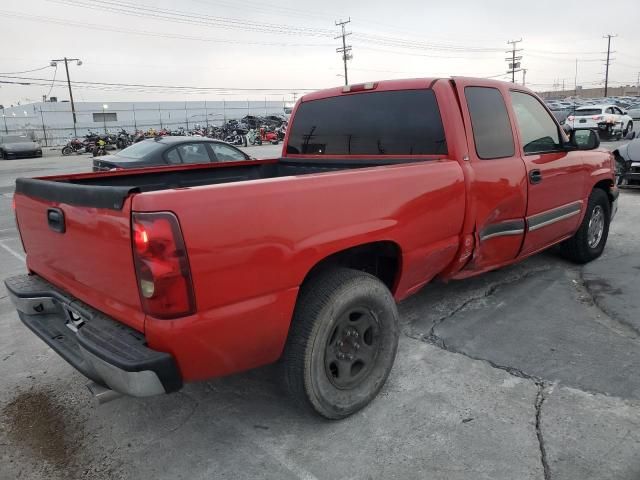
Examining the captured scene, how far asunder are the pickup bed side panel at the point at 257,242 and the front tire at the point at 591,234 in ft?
10.5

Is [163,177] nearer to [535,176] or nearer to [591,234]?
[535,176]

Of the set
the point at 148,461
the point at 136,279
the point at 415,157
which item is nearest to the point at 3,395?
the point at 148,461

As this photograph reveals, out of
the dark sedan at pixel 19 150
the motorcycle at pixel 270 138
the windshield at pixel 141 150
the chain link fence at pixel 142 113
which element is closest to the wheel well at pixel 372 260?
the windshield at pixel 141 150

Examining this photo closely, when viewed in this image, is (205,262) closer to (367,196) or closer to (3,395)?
(367,196)

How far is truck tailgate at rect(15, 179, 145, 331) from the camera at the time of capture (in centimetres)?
220

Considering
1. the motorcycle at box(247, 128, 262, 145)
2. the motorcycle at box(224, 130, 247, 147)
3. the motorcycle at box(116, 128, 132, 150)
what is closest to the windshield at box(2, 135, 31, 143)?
the motorcycle at box(116, 128, 132, 150)

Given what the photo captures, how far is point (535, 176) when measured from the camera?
4184mm

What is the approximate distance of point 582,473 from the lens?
2383mm

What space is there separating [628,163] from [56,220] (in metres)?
10.6

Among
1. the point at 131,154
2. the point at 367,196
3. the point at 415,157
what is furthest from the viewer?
the point at 131,154

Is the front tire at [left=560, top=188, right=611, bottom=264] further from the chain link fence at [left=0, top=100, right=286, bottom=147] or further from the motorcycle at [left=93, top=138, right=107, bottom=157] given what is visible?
the chain link fence at [left=0, top=100, right=286, bottom=147]

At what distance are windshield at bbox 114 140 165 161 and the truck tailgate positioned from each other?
21.6ft

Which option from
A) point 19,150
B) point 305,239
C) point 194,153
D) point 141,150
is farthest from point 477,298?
point 19,150

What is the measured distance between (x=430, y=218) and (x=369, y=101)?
1301 mm
